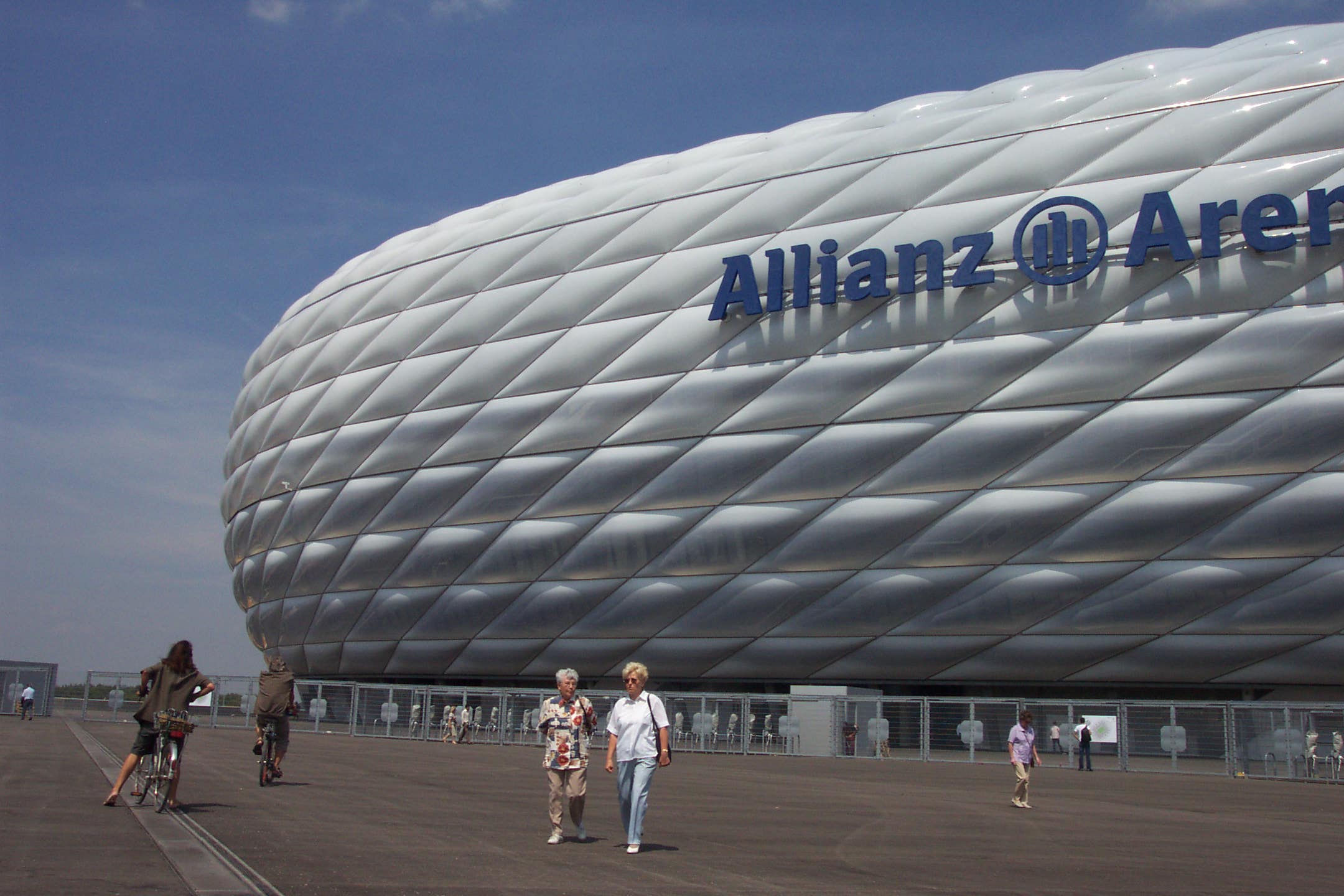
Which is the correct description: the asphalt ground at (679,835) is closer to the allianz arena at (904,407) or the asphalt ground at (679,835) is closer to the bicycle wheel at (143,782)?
the bicycle wheel at (143,782)

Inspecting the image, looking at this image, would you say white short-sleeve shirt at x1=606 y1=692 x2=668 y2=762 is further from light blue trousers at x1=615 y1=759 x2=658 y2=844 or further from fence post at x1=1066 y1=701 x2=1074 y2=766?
fence post at x1=1066 y1=701 x2=1074 y2=766

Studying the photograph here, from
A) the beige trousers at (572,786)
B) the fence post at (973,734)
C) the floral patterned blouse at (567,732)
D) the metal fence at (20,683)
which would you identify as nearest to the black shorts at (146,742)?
the floral patterned blouse at (567,732)

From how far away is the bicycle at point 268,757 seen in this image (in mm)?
13492

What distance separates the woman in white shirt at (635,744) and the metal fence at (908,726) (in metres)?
15.5

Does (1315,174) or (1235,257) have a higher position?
(1315,174)

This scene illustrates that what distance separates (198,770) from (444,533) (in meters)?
15.7

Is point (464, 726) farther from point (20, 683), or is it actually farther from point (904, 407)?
point (20, 683)

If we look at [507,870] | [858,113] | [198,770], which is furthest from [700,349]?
[507,870]

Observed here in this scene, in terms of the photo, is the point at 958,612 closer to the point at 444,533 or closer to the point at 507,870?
the point at 444,533

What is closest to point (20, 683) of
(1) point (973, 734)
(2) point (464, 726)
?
(2) point (464, 726)

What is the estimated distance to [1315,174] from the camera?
23.0 m

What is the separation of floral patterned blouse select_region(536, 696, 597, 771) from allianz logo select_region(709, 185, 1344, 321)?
56.9ft

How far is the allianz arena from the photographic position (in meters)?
23.0

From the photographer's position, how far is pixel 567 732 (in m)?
9.59
